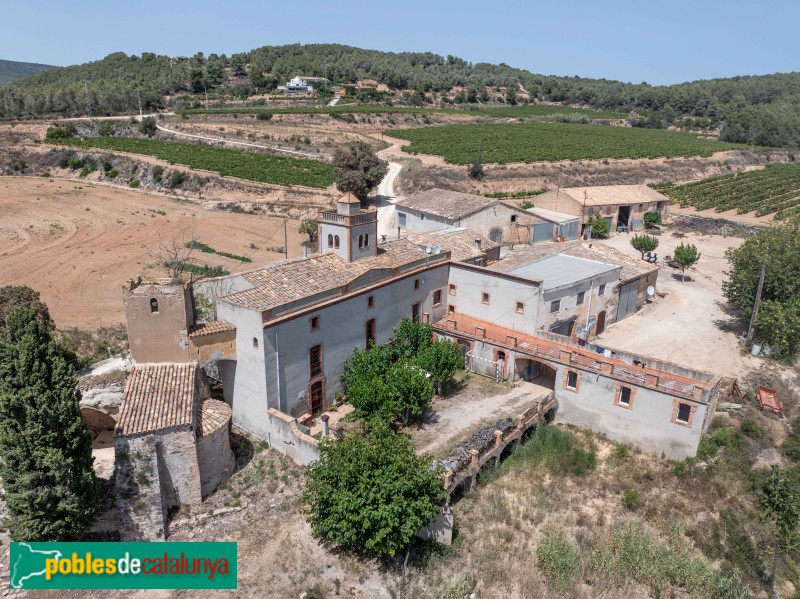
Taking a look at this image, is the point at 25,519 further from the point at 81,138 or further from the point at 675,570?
the point at 81,138

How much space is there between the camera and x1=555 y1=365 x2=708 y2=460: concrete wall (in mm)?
27875

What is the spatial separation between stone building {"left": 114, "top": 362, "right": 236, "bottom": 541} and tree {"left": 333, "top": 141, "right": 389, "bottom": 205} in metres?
47.8

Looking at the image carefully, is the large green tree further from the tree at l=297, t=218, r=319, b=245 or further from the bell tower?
the tree at l=297, t=218, r=319, b=245

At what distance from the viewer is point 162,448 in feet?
75.3

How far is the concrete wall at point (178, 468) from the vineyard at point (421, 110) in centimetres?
11120

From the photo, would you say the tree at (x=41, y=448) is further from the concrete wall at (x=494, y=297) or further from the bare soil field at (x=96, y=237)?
the concrete wall at (x=494, y=297)

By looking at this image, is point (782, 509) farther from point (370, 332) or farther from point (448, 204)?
point (448, 204)

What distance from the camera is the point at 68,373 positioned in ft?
71.3

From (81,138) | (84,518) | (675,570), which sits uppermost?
(81,138)

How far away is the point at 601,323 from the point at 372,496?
2510 cm

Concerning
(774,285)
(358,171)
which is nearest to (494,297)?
(774,285)

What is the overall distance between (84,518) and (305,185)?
64925mm

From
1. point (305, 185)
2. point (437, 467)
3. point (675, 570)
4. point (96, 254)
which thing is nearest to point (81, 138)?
point (305, 185)

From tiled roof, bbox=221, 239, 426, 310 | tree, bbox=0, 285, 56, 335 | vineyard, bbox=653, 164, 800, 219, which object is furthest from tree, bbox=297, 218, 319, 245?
vineyard, bbox=653, 164, 800, 219
